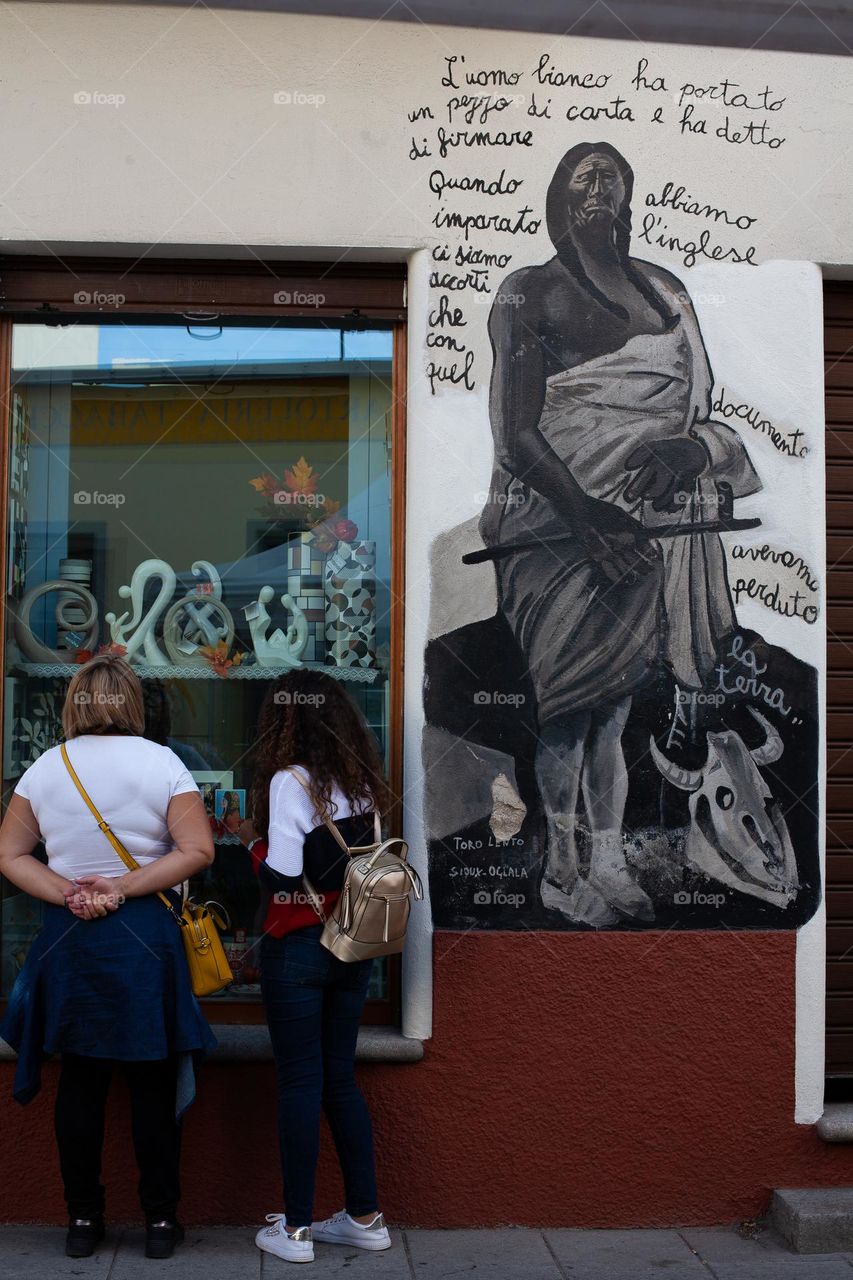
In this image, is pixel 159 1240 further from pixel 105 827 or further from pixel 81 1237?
pixel 105 827

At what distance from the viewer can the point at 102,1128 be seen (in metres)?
4.07

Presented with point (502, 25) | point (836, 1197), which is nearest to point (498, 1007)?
point (836, 1197)

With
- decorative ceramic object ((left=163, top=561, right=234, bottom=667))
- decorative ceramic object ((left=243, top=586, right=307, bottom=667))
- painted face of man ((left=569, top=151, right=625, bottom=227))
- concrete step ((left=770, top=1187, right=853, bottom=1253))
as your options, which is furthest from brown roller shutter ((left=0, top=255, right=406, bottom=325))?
concrete step ((left=770, top=1187, right=853, bottom=1253))

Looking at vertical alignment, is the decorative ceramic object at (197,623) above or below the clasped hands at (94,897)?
above

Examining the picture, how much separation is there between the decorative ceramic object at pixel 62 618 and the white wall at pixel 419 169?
128cm

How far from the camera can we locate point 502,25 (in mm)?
4777

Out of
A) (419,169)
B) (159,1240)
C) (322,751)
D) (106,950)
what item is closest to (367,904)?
(322,751)

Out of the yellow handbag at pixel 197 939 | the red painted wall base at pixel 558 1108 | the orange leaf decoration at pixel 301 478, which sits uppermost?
the orange leaf decoration at pixel 301 478

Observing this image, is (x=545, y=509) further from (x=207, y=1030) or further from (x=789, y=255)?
(x=207, y=1030)

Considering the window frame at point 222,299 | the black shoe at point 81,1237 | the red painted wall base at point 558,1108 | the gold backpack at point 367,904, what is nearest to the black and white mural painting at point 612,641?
the red painted wall base at point 558,1108

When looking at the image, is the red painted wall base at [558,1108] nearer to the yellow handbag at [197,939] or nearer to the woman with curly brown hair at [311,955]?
the woman with curly brown hair at [311,955]

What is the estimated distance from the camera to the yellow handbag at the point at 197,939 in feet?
13.2

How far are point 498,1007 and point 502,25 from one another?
3721 mm

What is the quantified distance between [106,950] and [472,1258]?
1656 millimetres
